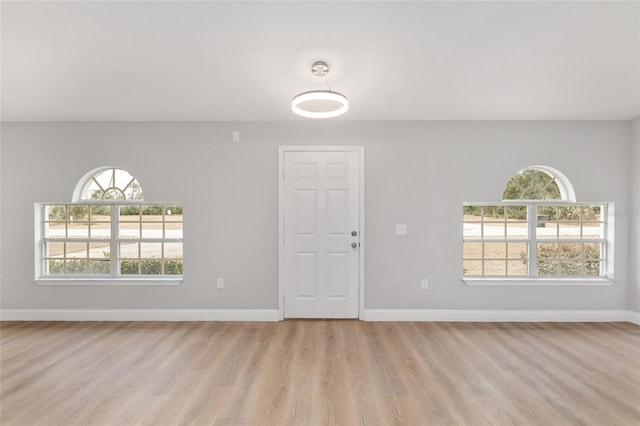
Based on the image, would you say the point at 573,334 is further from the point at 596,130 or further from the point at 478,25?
the point at 478,25

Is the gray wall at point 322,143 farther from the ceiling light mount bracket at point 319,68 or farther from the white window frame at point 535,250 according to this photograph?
the ceiling light mount bracket at point 319,68

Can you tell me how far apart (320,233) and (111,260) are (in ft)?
8.80

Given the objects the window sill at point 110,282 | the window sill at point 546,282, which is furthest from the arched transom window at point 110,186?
the window sill at point 546,282

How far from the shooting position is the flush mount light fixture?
2363mm

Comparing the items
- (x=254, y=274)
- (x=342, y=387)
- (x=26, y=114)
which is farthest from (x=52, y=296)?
(x=342, y=387)

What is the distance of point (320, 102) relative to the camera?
2.59m

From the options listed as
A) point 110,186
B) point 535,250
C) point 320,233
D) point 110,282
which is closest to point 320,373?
point 320,233

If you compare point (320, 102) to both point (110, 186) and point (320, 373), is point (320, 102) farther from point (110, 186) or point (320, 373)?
point (110, 186)

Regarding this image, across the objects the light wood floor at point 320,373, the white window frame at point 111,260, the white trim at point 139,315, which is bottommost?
the light wood floor at point 320,373

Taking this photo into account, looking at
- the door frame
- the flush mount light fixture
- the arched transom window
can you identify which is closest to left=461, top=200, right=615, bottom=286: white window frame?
the door frame

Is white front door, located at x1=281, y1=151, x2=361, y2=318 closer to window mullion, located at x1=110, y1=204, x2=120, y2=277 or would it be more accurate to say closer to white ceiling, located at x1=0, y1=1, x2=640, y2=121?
white ceiling, located at x1=0, y1=1, x2=640, y2=121

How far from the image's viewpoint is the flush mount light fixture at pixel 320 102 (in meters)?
2.36

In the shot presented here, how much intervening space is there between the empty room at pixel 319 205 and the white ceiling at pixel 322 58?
3cm

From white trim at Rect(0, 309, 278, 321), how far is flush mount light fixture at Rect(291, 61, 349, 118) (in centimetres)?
238
